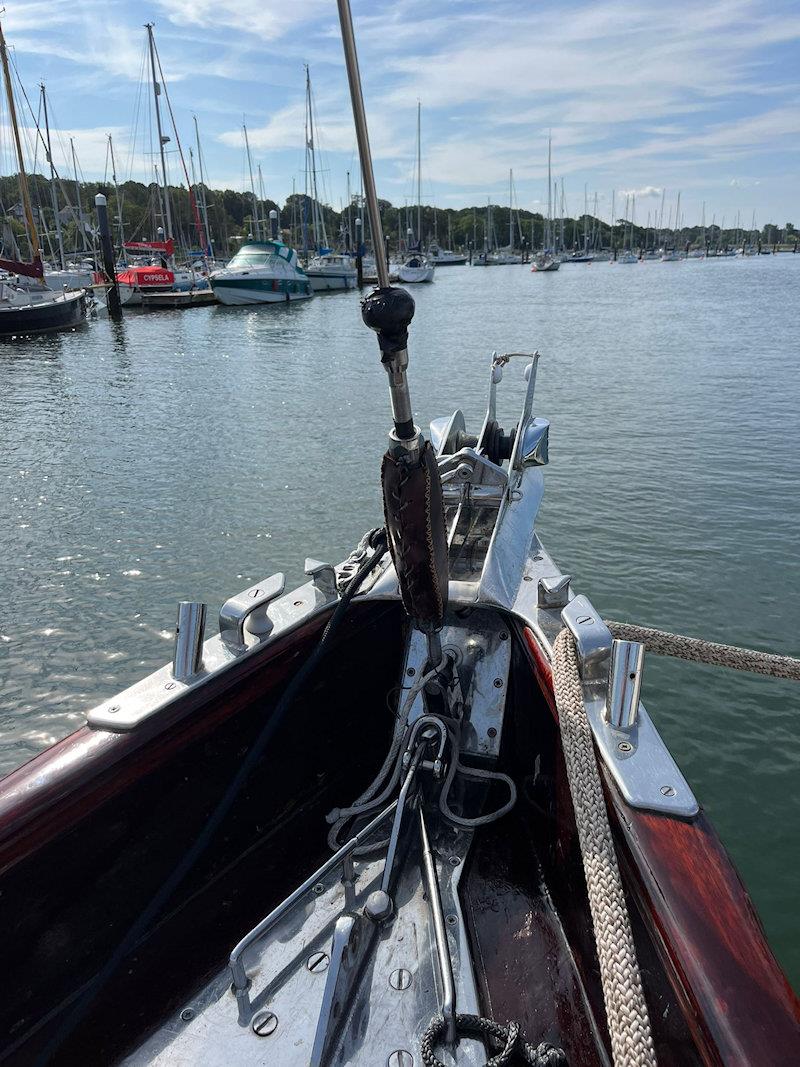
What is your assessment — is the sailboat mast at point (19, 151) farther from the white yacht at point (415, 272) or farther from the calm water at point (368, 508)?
the white yacht at point (415, 272)

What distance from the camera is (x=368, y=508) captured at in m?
7.70

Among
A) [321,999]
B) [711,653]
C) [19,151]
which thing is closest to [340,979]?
[321,999]

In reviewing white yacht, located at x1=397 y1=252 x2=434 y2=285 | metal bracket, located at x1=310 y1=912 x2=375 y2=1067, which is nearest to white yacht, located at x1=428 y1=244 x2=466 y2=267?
white yacht, located at x1=397 y1=252 x2=434 y2=285

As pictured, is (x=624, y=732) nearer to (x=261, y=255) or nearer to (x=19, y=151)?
(x=19, y=151)

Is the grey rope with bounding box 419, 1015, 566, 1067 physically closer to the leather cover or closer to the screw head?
the screw head

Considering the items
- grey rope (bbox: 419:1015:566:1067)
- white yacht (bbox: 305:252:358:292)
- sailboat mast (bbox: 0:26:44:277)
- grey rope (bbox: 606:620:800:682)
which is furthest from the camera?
white yacht (bbox: 305:252:358:292)

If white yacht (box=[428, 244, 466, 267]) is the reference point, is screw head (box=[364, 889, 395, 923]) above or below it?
below

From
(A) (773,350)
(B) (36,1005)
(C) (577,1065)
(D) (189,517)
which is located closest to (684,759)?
(C) (577,1065)

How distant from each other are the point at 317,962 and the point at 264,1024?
0.65 feet

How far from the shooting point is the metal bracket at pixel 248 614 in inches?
92.0

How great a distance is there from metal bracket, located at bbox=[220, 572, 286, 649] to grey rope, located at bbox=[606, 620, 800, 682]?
1.48 metres

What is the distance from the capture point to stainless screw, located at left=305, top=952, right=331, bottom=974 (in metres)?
1.98

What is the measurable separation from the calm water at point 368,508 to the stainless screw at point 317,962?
1.93 m

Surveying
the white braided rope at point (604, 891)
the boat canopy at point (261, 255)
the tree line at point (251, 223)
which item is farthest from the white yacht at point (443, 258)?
the white braided rope at point (604, 891)
